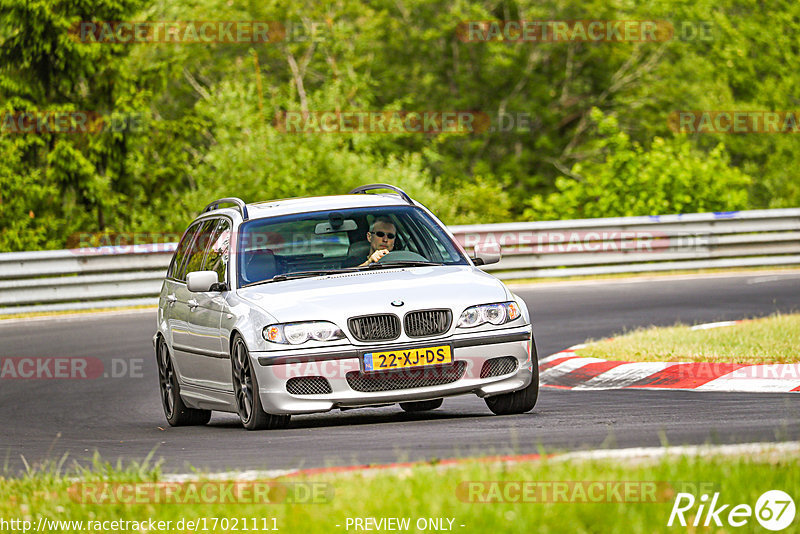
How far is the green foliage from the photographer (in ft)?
83.6

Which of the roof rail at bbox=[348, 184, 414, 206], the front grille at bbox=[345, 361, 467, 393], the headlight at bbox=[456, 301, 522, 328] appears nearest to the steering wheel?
the roof rail at bbox=[348, 184, 414, 206]

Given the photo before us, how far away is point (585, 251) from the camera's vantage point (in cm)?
2133

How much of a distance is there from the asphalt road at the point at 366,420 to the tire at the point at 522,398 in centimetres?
9

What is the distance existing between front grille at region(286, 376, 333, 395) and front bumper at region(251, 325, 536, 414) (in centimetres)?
2

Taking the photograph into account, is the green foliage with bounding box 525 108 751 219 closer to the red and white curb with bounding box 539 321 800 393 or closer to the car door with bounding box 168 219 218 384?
the red and white curb with bounding box 539 321 800 393

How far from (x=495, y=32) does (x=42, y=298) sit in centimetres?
2776

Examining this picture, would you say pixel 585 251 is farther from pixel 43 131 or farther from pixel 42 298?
pixel 43 131

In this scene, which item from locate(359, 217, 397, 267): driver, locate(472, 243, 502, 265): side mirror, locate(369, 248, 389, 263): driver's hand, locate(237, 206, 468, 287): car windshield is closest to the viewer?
locate(237, 206, 468, 287): car windshield

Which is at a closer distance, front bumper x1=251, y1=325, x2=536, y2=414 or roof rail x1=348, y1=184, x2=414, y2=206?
front bumper x1=251, y1=325, x2=536, y2=414

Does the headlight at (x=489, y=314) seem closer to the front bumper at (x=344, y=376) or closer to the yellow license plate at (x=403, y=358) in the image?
the front bumper at (x=344, y=376)

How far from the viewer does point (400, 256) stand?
9719 millimetres

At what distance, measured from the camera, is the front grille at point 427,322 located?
8477mm

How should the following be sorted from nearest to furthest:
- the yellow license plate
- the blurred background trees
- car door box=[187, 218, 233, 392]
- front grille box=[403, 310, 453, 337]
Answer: the yellow license plate → front grille box=[403, 310, 453, 337] → car door box=[187, 218, 233, 392] → the blurred background trees

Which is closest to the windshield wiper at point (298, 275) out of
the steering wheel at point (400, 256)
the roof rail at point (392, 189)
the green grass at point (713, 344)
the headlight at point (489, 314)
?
the steering wheel at point (400, 256)
